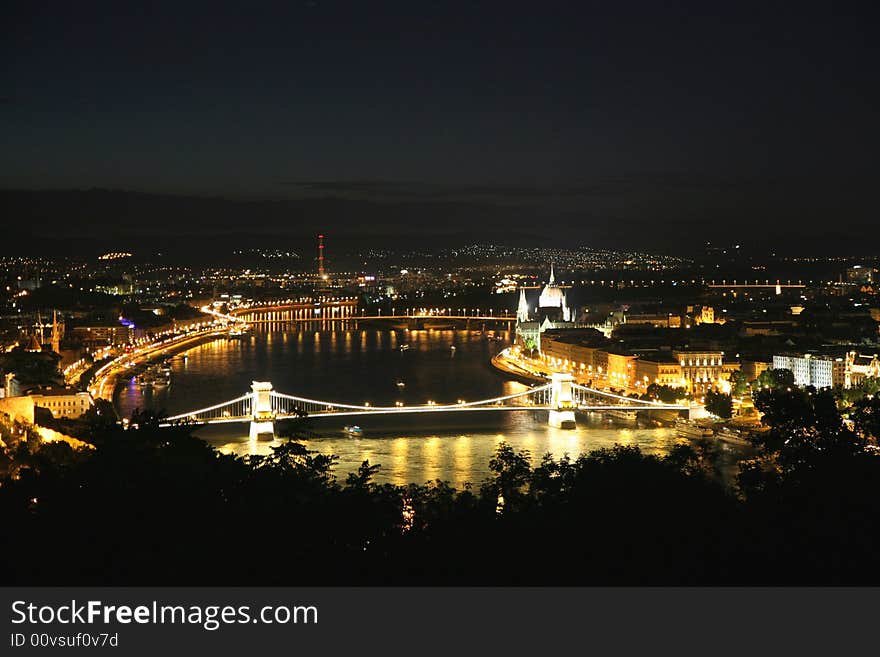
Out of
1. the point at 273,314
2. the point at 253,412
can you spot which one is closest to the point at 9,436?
the point at 253,412

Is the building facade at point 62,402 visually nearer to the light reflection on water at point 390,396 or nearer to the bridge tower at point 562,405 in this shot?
the light reflection on water at point 390,396

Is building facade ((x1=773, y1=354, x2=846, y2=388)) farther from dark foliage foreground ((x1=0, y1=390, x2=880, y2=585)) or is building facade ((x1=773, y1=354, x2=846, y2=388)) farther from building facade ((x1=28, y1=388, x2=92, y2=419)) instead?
dark foliage foreground ((x1=0, y1=390, x2=880, y2=585))

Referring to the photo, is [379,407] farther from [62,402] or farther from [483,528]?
[483,528]

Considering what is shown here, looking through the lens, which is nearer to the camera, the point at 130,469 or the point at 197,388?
the point at 130,469

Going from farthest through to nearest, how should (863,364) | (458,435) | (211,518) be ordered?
(863,364) < (458,435) < (211,518)

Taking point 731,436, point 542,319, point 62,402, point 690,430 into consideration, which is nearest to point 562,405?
point 690,430

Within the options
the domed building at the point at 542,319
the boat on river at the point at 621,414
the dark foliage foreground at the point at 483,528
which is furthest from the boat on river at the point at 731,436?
the domed building at the point at 542,319

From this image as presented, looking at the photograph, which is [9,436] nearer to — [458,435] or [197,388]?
[458,435]

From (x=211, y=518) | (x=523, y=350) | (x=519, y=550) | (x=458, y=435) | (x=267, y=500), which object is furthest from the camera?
(x=523, y=350)
